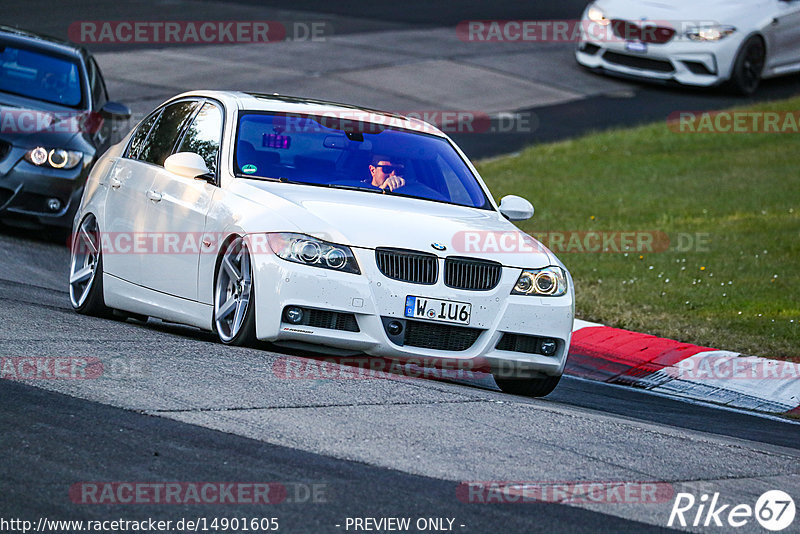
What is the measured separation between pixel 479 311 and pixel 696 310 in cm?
465

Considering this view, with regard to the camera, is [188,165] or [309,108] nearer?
[188,165]

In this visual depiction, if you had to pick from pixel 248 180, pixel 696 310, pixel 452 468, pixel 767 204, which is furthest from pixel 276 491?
pixel 767 204

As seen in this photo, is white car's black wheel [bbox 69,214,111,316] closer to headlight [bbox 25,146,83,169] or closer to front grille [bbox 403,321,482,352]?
front grille [bbox 403,321,482,352]

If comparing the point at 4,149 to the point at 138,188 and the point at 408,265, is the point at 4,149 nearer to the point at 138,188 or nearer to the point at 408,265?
the point at 138,188

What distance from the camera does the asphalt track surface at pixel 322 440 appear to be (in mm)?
5410

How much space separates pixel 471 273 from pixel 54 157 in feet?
20.6

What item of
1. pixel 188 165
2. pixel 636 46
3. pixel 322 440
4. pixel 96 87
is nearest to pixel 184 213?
pixel 188 165

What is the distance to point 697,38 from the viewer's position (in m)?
21.7

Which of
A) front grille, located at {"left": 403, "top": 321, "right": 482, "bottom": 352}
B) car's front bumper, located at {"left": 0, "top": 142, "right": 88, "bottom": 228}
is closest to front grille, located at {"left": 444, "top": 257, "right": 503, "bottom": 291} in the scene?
front grille, located at {"left": 403, "top": 321, "right": 482, "bottom": 352}

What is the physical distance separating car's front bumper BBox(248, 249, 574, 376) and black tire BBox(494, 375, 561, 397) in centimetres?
53

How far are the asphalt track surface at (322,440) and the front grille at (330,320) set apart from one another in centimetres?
34

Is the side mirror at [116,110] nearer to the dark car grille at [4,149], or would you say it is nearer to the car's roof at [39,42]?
the dark car grille at [4,149]

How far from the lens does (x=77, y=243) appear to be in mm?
10164

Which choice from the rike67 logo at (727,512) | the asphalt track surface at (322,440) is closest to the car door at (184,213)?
the asphalt track surface at (322,440)
